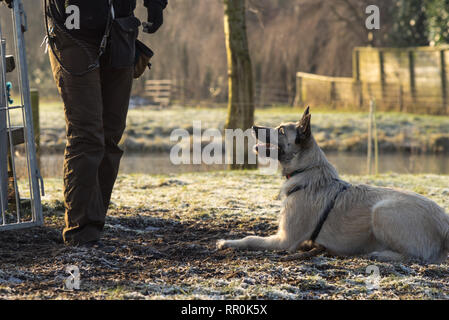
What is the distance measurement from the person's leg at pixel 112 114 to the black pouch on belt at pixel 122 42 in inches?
6.4

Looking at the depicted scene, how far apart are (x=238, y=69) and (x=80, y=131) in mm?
7244

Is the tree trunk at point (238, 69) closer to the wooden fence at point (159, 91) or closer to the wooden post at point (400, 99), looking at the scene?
the wooden post at point (400, 99)

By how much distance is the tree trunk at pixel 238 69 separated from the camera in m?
11.5

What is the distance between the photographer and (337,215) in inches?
196

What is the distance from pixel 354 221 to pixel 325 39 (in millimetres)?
21493

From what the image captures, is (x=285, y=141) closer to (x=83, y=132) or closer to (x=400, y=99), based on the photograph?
(x=83, y=132)

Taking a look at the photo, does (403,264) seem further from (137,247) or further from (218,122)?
(218,122)

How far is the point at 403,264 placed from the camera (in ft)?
15.0

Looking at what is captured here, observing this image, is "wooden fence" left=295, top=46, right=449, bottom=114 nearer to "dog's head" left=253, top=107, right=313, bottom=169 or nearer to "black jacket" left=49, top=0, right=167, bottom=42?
"dog's head" left=253, top=107, right=313, bottom=169

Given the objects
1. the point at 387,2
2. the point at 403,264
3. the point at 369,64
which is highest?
the point at 387,2

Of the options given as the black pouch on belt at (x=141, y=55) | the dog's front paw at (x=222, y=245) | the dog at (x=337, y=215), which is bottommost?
the dog's front paw at (x=222, y=245)

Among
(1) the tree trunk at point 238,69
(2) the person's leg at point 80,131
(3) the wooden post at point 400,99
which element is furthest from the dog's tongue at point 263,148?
(3) the wooden post at point 400,99
